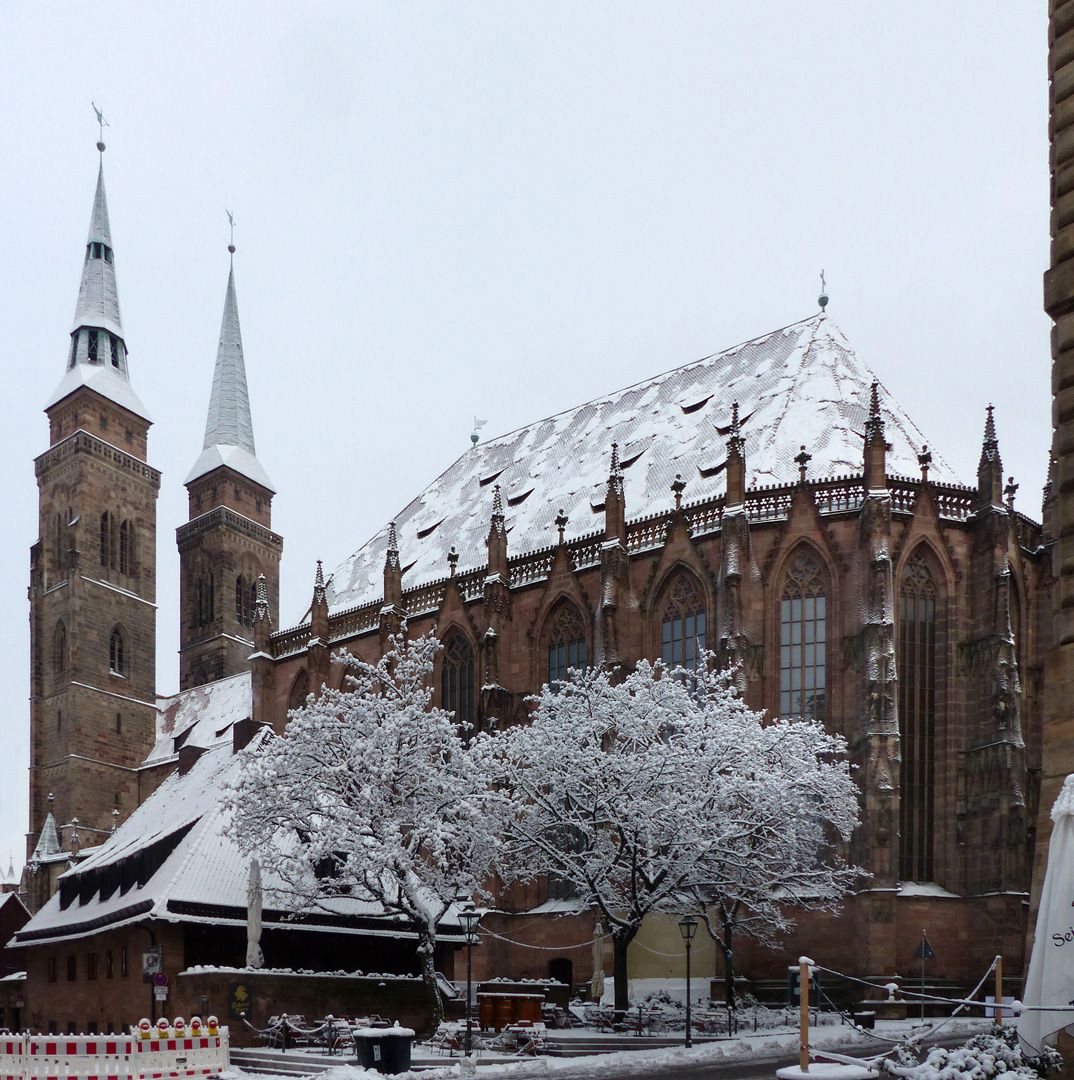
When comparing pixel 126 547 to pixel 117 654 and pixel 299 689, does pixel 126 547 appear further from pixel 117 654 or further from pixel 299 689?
pixel 299 689

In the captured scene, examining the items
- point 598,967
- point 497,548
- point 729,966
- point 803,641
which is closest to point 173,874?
point 598,967

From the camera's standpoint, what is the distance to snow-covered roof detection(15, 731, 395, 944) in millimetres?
36875

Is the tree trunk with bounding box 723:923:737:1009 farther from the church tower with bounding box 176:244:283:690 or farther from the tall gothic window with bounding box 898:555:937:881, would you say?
the church tower with bounding box 176:244:283:690

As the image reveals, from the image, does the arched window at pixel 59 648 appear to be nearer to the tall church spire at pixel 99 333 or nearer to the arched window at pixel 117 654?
the arched window at pixel 117 654

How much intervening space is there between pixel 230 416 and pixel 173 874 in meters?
69.0

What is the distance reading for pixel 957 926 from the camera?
133ft

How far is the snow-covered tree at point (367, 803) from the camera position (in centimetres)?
3391

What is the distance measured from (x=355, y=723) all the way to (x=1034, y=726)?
2125 centimetres

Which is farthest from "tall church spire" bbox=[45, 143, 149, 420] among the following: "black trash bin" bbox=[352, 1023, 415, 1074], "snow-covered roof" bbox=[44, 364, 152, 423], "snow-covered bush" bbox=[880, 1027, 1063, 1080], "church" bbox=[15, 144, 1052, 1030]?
"snow-covered bush" bbox=[880, 1027, 1063, 1080]

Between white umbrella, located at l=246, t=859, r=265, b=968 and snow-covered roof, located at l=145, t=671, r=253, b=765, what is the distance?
44.0m

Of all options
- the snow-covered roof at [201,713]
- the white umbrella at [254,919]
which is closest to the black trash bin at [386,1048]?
the white umbrella at [254,919]

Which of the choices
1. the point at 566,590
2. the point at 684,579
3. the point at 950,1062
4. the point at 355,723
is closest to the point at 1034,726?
the point at 684,579

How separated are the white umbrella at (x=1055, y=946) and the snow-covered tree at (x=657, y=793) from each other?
777 inches

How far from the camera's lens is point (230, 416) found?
10325 cm
